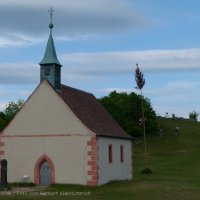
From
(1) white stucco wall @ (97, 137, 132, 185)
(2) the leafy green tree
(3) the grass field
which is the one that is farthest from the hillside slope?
(2) the leafy green tree

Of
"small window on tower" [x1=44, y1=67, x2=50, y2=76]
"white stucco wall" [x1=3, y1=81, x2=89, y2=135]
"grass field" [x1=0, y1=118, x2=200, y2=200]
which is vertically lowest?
"grass field" [x1=0, y1=118, x2=200, y2=200]

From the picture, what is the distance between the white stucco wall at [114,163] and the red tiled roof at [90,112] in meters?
0.57

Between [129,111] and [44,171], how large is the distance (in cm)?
6357

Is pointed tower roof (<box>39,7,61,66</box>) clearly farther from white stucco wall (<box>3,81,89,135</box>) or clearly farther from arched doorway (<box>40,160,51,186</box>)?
arched doorway (<box>40,160,51,186</box>)

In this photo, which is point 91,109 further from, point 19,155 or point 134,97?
point 134,97

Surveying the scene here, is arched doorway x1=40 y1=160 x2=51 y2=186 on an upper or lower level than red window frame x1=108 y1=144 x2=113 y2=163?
lower

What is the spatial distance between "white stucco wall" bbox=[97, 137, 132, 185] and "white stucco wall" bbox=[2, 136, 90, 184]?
140cm

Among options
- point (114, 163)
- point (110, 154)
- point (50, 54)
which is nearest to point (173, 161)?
point (114, 163)

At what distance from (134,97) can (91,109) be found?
62321 millimetres

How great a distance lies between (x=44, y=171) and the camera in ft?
133

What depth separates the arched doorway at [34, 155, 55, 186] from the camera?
40281 millimetres

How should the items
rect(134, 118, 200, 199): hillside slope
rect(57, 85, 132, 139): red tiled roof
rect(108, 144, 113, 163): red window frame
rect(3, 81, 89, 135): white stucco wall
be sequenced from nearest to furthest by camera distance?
rect(134, 118, 200, 199): hillside slope, rect(3, 81, 89, 135): white stucco wall, rect(57, 85, 132, 139): red tiled roof, rect(108, 144, 113, 163): red window frame

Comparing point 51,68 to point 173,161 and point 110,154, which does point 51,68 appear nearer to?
point 110,154

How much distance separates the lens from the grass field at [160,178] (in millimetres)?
34062
